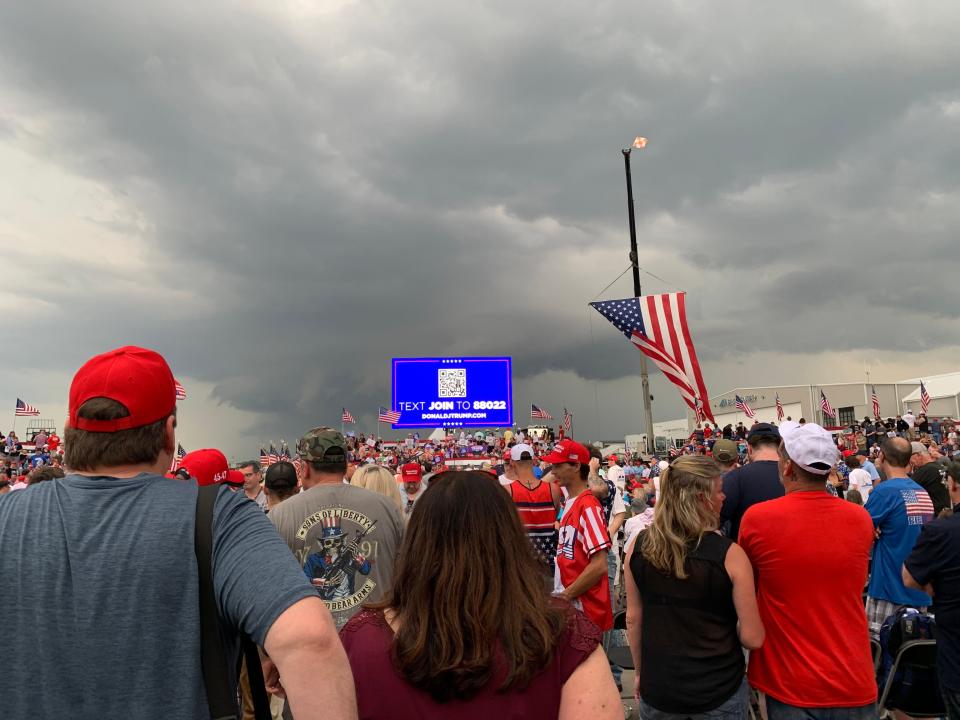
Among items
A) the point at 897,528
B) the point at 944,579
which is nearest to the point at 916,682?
the point at 944,579

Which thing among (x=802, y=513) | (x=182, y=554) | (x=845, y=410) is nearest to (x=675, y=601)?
(x=802, y=513)

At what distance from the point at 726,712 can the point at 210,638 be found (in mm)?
2593

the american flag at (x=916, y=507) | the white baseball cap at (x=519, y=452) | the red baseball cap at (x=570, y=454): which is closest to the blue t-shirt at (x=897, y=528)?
the american flag at (x=916, y=507)

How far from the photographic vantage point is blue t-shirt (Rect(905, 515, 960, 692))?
3.50 m

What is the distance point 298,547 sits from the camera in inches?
141

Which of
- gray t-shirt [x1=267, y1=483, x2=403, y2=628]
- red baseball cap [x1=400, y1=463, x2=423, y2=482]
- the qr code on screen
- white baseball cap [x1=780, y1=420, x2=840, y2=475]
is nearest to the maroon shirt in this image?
gray t-shirt [x1=267, y1=483, x2=403, y2=628]

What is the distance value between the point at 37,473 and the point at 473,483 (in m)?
5.65

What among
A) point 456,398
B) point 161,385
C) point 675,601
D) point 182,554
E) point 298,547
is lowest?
point 675,601

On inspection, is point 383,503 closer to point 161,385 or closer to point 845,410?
point 161,385

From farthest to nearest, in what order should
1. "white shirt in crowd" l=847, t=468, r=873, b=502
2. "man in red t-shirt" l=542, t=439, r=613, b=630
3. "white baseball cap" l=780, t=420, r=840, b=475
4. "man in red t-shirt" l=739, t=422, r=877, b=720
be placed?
"white shirt in crowd" l=847, t=468, r=873, b=502
"man in red t-shirt" l=542, t=439, r=613, b=630
"white baseball cap" l=780, t=420, r=840, b=475
"man in red t-shirt" l=739, t=422, r=877, b=720

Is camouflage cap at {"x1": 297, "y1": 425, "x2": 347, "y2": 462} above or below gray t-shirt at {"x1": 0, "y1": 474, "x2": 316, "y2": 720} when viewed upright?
above

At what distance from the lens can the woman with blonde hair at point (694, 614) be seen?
3158 mm

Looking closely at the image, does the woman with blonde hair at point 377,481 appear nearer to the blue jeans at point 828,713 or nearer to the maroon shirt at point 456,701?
the blue jeans at point 828,713

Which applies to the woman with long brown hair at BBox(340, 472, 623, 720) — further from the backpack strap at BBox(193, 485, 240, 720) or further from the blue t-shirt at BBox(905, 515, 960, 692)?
the blue t-shirt at BBox(905, 515, 960, 692)
